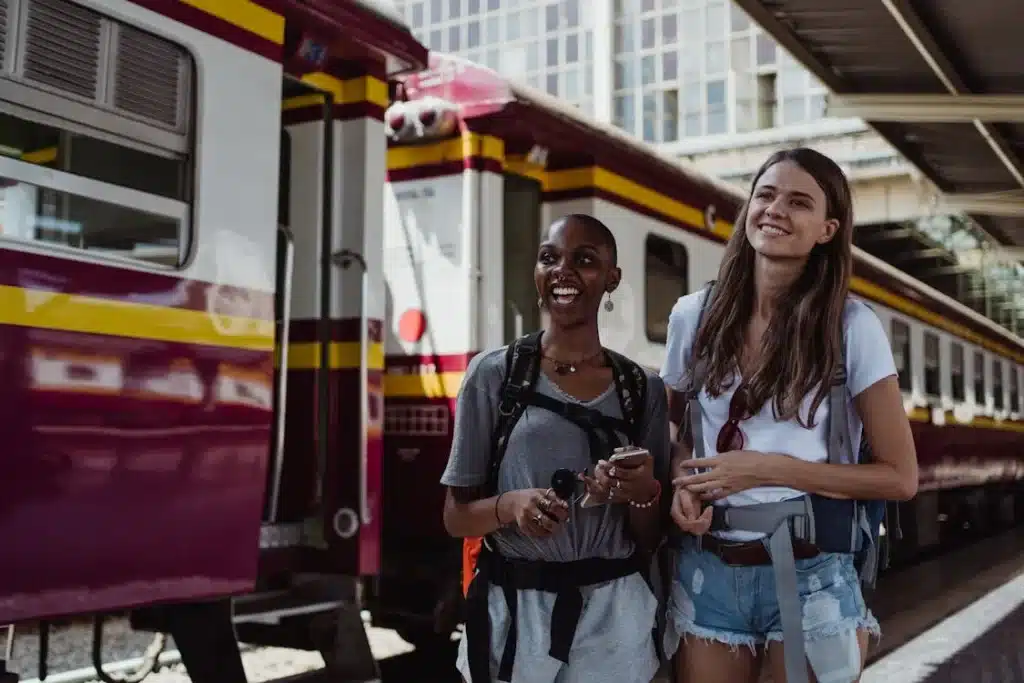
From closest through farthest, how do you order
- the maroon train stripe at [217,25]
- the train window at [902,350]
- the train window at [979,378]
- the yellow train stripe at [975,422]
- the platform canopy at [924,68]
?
the maroon train stripe at [217,25]
the platform canopy at [924,68]
the train window at [902,350]
the yellow train stripe at [975,422]
the train window at [979,378]

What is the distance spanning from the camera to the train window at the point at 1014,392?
1734 cm

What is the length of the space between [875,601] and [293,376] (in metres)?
5.84

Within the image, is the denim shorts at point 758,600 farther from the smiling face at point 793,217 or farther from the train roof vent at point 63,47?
the train roof vent at point 63,47

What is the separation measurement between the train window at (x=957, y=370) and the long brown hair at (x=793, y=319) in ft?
40.1

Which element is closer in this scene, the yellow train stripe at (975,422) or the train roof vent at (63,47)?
the train roof vent at (63,47)

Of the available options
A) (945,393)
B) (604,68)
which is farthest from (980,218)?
(604,68)

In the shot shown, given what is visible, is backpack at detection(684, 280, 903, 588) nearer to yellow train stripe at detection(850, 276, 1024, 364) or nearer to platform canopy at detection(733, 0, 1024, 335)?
yellow train stripe at detection(850, 276, 1024, 364)

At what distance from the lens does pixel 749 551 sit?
2.08 meters

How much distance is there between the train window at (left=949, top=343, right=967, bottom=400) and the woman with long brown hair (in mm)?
12264

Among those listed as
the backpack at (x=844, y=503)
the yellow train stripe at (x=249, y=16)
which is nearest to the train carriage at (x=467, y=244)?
the yellow train stripe at (x=249, y=16)

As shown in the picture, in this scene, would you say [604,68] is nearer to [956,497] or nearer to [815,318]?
[956,497]

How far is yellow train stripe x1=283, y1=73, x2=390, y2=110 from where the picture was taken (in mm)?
4738

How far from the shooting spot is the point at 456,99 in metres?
5.70

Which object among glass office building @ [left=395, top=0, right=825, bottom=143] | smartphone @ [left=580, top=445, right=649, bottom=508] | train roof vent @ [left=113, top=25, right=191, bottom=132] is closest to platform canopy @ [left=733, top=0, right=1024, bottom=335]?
train roof vent @ [left=113, top=25, right=191, bottom=132]
